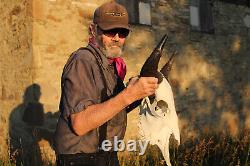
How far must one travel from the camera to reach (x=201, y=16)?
27.9 ft

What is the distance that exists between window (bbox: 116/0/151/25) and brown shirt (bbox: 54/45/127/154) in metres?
4.86

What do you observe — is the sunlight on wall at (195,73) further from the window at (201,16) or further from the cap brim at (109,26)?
the cap brim at (109,26)

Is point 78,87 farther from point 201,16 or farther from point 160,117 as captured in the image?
point 201,16

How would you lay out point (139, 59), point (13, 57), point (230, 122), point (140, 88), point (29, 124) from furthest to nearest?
point (230, 122) < point (139, 59) < point (13, 57) < point (29, 124) < point (140, 88)

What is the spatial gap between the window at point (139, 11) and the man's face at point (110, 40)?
476 cm

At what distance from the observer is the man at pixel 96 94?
2143mm

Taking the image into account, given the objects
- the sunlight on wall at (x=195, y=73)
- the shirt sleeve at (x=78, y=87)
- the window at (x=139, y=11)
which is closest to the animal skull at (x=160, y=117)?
the shirt sleeve at (x=78, y=87)

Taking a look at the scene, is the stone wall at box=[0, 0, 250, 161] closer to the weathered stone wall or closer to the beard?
the weathered stone wall

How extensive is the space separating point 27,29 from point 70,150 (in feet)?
13.1

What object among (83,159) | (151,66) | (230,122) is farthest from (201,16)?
(83,159)

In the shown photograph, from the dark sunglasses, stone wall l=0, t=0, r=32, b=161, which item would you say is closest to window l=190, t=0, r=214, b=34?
stone wall l=0, t=0, r=32, b=161

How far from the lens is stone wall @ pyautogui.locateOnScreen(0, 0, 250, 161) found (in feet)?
19.4

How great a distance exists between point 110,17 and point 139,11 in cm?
499

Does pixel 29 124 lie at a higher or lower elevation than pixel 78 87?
lower
